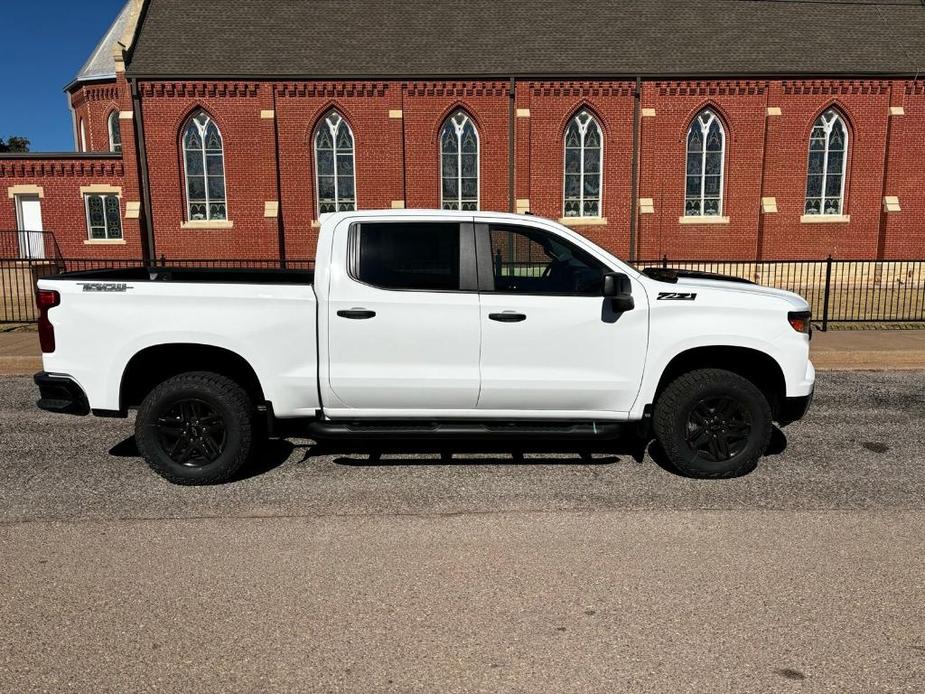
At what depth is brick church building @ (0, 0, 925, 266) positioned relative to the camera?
2297 centimetres

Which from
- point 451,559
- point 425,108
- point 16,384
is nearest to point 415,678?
point 451,559

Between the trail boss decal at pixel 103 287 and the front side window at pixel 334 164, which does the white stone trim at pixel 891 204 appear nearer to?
the front side window at pixel 334 164

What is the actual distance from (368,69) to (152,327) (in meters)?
20.5

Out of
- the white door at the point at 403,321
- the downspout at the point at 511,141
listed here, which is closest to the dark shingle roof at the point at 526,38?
the downspout at the point at 511,141

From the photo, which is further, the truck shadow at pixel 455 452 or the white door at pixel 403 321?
the truck shadow at pixel 455 452

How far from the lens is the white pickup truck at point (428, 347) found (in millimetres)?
4855

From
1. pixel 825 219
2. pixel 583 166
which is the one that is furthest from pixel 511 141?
pixel 825 219

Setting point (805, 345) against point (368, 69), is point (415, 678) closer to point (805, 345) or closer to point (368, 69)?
point (805, 345)

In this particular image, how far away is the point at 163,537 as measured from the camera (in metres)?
4.09

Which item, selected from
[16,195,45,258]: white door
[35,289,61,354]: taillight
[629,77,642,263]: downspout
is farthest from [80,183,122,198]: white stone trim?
[35,289,61,354]: taillight

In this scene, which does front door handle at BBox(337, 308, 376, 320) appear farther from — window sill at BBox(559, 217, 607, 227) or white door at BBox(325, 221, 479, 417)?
window sill at BBox(559, 217, 607, 227)

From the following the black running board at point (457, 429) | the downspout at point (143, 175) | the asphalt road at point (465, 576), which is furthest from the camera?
the downspout at point (143, 175)

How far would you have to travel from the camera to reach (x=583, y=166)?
2378 centimetres

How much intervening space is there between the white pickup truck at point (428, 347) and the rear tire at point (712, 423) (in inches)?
0.4
